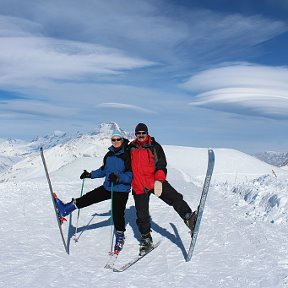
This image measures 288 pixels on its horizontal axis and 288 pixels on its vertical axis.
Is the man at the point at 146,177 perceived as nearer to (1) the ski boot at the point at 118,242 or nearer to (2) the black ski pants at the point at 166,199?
(2) the black ski pants at the point at 166,199

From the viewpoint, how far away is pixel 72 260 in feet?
23.2

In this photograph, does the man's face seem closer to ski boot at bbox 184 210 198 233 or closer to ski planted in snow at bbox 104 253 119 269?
ski boot at bbox 184 210 198 233

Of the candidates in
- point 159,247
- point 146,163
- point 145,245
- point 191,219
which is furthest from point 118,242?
point 146,163

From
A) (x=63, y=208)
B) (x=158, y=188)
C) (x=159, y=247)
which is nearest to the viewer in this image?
(x=158, y=188)

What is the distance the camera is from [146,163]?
7484 mm

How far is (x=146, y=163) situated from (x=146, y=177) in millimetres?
295

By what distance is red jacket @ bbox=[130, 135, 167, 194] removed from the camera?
7469 mm

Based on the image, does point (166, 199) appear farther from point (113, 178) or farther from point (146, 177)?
point (113, 178)

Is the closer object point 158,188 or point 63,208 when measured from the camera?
point 158,188

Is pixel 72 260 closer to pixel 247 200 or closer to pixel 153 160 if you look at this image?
pixel 153 160

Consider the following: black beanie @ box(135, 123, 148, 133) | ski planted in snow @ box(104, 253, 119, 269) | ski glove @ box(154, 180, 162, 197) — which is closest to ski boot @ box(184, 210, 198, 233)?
ski glove @ box(154, 180, 162, 197)

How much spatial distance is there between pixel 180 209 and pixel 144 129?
1816 millimetres

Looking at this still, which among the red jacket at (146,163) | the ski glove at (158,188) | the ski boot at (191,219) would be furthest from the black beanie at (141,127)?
the ski boot at (191,219)

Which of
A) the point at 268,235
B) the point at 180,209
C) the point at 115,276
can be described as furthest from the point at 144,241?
the point at 268,235
